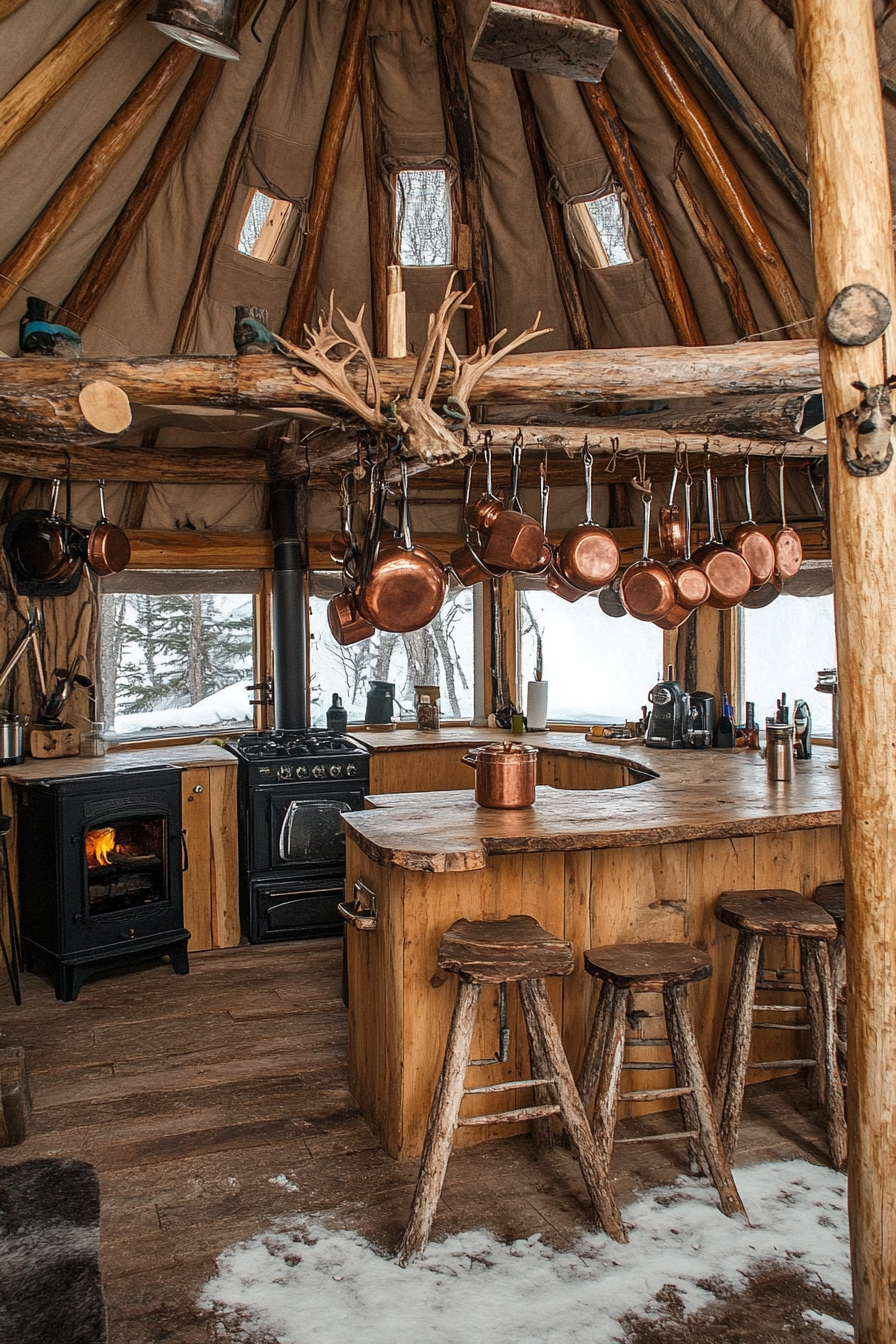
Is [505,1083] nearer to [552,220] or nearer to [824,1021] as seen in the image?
[824,1021]

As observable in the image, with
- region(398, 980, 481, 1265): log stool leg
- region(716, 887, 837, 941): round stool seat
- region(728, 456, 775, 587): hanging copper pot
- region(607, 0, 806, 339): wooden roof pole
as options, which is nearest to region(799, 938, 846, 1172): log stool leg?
region(716, 887, 837, 941): round stool seat

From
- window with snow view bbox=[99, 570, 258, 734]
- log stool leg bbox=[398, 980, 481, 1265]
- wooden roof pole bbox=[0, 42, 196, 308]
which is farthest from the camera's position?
window with snow view bbox=[99, 570, 258, 734]

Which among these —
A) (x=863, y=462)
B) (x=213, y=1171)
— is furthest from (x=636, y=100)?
(x=213, y=1171)

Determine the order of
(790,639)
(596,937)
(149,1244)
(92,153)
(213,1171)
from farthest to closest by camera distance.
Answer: (790,639), (92,153), (596,937), (213,1171), (149,1244)

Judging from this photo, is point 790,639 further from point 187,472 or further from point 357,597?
point 187,472

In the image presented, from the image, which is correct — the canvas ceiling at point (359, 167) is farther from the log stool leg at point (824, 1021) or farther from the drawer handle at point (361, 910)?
the drawer handle at point (361, 910)

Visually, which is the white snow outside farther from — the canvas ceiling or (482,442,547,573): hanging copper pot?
the canvas ceiling

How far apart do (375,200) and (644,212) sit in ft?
4.78

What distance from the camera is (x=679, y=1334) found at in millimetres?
2135

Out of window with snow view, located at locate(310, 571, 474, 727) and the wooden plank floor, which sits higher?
window with snow view, located at locate(310, 571, 474, 727)

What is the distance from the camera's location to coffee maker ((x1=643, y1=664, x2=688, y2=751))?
515 cm

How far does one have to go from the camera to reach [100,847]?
450cm

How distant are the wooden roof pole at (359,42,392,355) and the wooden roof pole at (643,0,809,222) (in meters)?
1.53

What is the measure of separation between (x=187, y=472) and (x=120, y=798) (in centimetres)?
215
